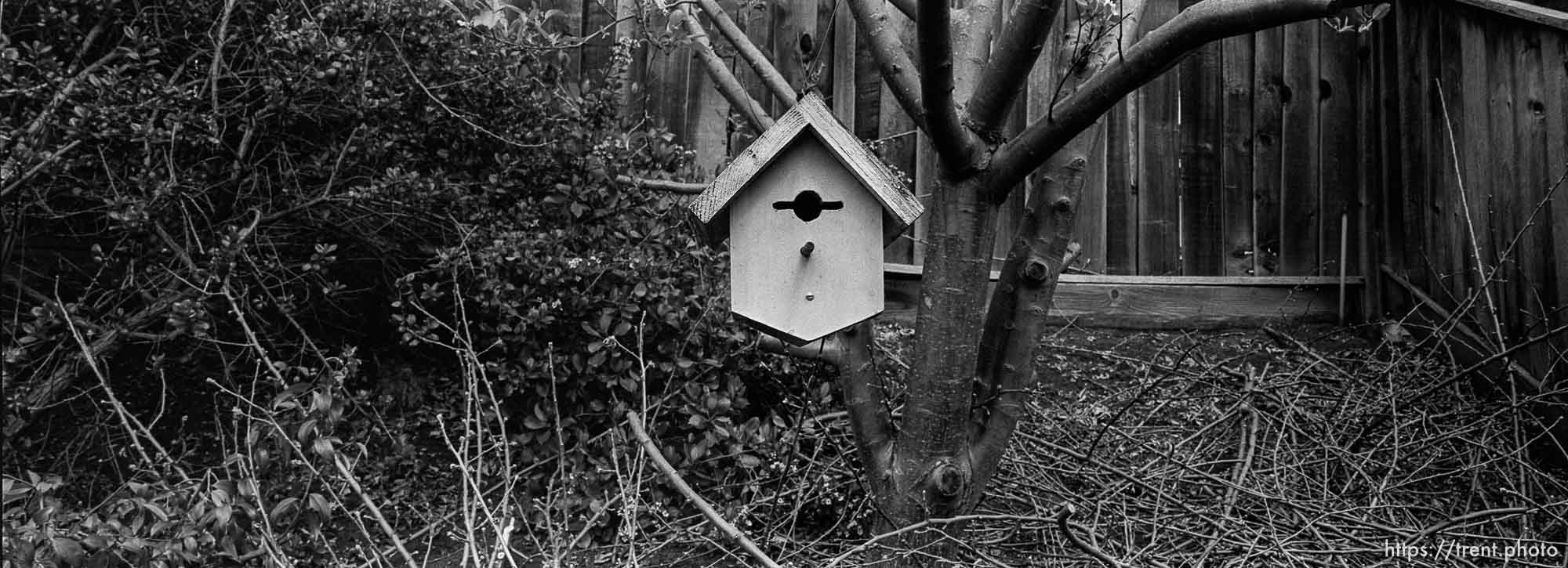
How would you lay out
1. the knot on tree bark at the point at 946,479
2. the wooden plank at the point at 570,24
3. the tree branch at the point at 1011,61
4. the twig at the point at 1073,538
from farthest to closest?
the wooden plank at the point at 570,24 → the knot on tree bark at the point at 946,479 → the tree branch at the point at 1011,61 → the twig at the point at 1073,538

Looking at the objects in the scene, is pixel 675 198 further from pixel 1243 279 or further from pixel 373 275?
pixel 1243 279

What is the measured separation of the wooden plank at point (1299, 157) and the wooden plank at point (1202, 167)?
0.28m

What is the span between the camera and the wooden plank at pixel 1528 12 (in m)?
3.49

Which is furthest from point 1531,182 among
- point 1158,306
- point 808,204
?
point 808,204

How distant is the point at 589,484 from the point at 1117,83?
2230 mm

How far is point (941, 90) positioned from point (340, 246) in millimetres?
2792

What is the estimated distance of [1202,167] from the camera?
4969 mm

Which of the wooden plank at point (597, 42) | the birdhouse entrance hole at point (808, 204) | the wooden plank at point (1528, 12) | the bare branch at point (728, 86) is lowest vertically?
the birdhouse entrance hole at point (808, 204)

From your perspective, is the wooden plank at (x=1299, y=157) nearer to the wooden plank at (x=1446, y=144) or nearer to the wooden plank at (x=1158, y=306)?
the wooden plank at (x=1158, y=306)

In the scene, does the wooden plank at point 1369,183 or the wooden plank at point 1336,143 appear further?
the wooden plank at point 1336,143

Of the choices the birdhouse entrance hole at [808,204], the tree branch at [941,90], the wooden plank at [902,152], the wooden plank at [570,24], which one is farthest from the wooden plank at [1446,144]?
the wooden plank at [570,24]

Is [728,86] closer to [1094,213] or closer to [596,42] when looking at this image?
[596,42]

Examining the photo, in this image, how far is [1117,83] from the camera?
2.14m

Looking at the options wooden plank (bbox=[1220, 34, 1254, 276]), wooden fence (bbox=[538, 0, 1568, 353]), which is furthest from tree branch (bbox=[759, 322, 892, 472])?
wooden plank (bbox=[1220, 34, 1254, 276])
